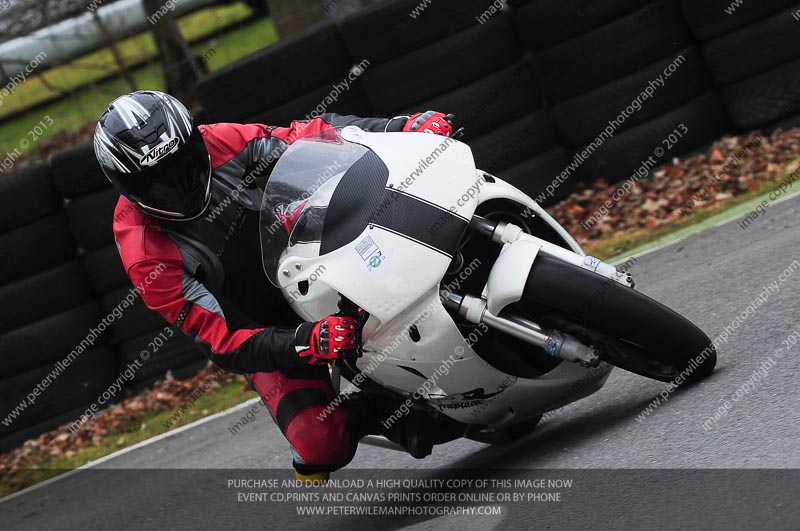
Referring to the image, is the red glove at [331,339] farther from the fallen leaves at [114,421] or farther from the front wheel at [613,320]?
the fallen leaves at [114,421]

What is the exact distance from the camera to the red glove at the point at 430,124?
14.2 ft

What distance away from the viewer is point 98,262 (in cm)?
833

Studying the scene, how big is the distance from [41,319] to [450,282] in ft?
16.5

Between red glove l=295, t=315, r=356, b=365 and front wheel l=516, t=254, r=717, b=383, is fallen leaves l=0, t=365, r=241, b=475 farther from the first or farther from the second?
front wheel l=516, t=254, r=717, b=383

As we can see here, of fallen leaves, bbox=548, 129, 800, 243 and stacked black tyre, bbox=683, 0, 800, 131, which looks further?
stacked black tyre, bbox=683, 0, 800, 131

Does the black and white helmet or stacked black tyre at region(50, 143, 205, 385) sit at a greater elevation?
the black and white helmet

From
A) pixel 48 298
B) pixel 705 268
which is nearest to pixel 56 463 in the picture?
pixel 48 298

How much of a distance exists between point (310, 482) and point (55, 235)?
4.40 metres

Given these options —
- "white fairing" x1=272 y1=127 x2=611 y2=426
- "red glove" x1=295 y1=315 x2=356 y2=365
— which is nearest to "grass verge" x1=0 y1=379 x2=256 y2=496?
"white fairing" x1=272 y1=127 x2=611 y2=426

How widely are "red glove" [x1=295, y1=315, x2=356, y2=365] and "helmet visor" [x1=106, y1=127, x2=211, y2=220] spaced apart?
2.58 feet

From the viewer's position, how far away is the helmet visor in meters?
4.27

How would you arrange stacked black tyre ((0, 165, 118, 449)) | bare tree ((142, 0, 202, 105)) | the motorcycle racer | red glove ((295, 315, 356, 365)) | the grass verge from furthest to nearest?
1. bare tree ((142, 0, 202, 105))
2. stacked black tyre ((0, 165, 118, 449))
3. the grass verge
4. the motorcycle racer
5. red glove ((295, 315, 356, 365))

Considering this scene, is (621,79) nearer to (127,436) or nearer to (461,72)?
(461,72)

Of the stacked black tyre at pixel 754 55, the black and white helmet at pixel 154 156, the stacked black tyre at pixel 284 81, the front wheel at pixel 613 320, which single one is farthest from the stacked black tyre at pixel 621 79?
the black and white helmet at pixel 154 156
